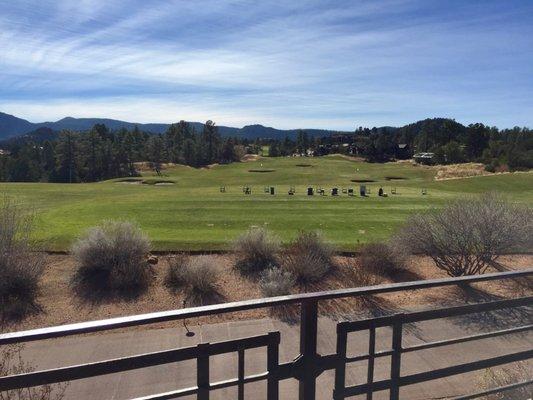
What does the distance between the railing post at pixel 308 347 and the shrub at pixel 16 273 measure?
9.32 m

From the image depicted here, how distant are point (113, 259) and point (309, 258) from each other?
5197 mm

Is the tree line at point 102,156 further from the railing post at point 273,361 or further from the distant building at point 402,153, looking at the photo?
the railing post at point 273,361

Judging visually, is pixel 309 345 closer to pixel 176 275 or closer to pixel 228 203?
pixel 176 275

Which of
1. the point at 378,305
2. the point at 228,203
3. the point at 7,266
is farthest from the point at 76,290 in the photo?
the point at 228,203

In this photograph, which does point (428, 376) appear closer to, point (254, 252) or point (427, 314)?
point (427, 314)

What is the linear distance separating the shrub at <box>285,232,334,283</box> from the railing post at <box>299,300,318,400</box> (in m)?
9.51

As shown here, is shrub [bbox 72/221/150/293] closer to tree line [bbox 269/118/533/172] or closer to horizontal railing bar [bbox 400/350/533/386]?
horizontal railing bar [bbox 400/350/533/386]

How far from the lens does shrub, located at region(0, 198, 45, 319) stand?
1046 cm

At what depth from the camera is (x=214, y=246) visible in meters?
14.8

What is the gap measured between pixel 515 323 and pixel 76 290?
Answer: 9.96m

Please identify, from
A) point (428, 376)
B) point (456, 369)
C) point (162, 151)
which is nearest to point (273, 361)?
point (428, 376)

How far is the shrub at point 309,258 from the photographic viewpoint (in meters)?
12.4

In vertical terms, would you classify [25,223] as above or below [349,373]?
above

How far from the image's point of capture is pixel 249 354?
25.8 feet
